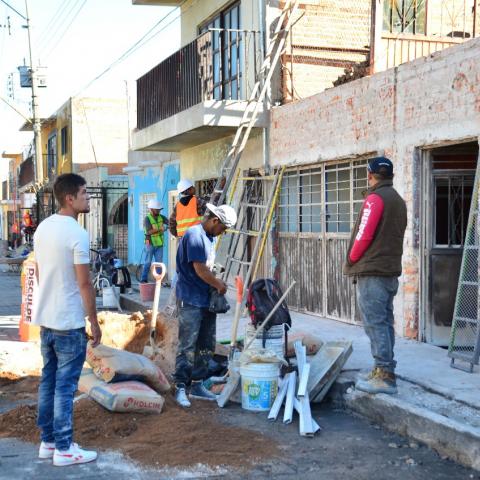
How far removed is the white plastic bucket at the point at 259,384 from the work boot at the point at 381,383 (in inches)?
29.4

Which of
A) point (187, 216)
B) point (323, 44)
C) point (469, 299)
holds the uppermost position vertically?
point (323, 44)

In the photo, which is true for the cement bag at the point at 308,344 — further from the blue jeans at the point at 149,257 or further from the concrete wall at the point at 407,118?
the blue jeans at the point at 149,257

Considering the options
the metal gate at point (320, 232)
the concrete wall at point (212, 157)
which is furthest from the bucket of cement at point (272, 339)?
the concrete wall at point (212, 157)

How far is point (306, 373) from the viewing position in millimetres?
6168

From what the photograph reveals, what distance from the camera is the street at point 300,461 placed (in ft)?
15.3

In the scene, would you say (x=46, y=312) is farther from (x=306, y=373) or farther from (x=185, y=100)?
(x=185, y=100)

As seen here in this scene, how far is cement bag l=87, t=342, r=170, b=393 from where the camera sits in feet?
20.0

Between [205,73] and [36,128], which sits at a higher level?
[36,128]

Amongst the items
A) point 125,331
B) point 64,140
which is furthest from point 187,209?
point 64,140

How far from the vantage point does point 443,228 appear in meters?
8.35

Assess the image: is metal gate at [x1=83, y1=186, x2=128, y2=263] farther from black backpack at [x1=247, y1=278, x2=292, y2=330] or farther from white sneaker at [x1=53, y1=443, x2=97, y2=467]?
white sneaker at [x1=53, y1=443, x2=97, y2=467]

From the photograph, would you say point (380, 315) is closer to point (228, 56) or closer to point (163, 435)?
point (163, 435)

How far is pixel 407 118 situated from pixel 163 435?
4.80 m

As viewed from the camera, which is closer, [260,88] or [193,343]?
[193,343]
